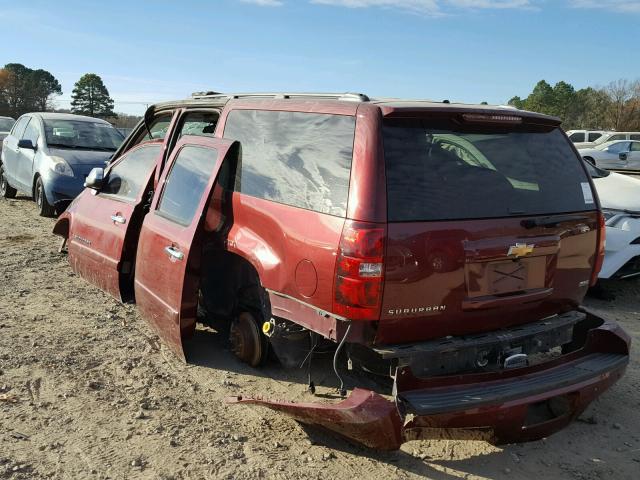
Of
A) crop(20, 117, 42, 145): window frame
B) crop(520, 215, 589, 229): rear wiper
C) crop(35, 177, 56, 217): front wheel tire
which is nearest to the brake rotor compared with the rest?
crop(520, 215, 589, 229): rear wiper

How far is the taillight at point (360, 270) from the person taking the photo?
2.83 m

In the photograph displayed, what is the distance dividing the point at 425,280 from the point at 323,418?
0.87 meters

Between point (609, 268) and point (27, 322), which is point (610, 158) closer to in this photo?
point (609, 268)

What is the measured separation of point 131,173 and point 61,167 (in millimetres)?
4662

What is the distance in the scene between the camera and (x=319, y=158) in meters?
3.24

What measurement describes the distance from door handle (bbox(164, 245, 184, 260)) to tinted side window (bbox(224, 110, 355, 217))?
60 cm

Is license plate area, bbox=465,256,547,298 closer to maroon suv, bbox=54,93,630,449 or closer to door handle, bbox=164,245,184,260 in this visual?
maroon suv, bbox=54,93,630,449

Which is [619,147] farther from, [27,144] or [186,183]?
[186,183]

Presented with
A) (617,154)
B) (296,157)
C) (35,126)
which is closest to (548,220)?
(296,157)

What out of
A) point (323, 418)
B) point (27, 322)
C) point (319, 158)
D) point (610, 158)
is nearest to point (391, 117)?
point (319, 158)

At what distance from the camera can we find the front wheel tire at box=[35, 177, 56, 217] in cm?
950

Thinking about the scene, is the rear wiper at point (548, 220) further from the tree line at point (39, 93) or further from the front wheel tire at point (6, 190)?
the tree line at point (39, 93)

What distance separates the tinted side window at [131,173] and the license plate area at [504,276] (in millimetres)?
3032

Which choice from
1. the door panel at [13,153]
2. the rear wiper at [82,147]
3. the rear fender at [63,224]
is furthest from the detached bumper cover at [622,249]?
the door panel at [13,153]
